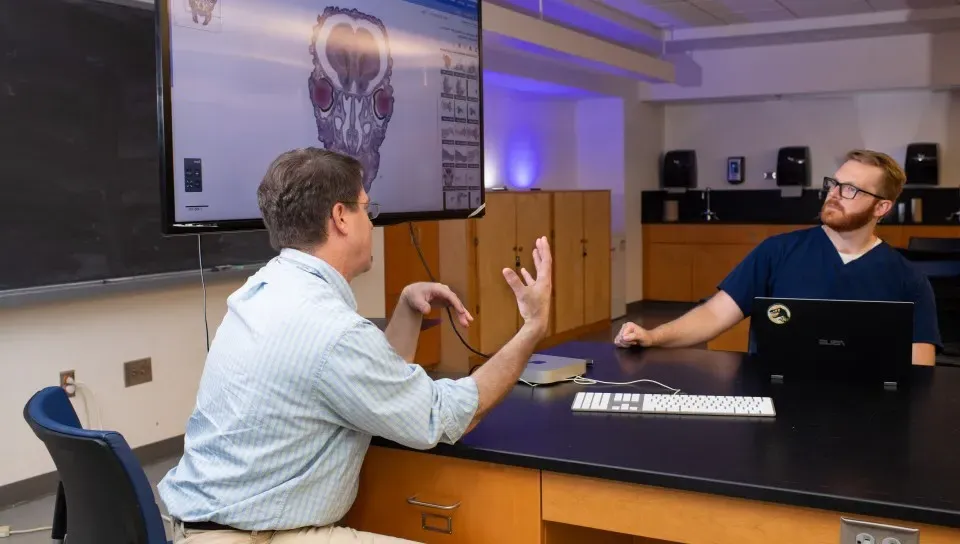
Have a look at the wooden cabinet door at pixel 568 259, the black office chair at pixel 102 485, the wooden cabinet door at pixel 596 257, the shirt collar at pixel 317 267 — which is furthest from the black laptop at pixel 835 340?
the wooden cabinet door at pixel 596 257

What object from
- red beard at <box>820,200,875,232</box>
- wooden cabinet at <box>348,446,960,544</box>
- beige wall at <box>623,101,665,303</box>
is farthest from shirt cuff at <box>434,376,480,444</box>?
beige wall at <box>623,101,665,303</box>

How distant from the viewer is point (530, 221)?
693 cm

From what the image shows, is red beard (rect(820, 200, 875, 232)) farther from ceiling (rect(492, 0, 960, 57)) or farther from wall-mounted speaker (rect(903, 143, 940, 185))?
wall-mounted speaker (rect(903, 143, 940, 185))

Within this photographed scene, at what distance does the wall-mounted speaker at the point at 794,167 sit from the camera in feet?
29.3

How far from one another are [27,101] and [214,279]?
1.23 m

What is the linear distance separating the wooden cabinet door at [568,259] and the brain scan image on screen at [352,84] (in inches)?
187

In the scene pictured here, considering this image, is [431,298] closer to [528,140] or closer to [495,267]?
[495,267]

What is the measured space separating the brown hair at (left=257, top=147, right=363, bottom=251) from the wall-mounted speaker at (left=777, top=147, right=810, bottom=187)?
803cm

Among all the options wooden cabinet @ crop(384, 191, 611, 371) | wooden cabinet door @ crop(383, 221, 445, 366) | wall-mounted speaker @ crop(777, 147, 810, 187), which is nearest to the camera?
wooden cabinet door @ crop(383, 221, 445, 366)

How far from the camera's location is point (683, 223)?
9.20 m

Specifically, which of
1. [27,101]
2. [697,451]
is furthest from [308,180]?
[27,101]

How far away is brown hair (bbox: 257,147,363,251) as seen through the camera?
1.62 m

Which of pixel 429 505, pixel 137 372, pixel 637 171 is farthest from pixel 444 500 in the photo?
pixel 637 171

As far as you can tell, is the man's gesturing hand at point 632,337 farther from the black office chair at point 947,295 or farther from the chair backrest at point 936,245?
the chair backrest at point 936,245
